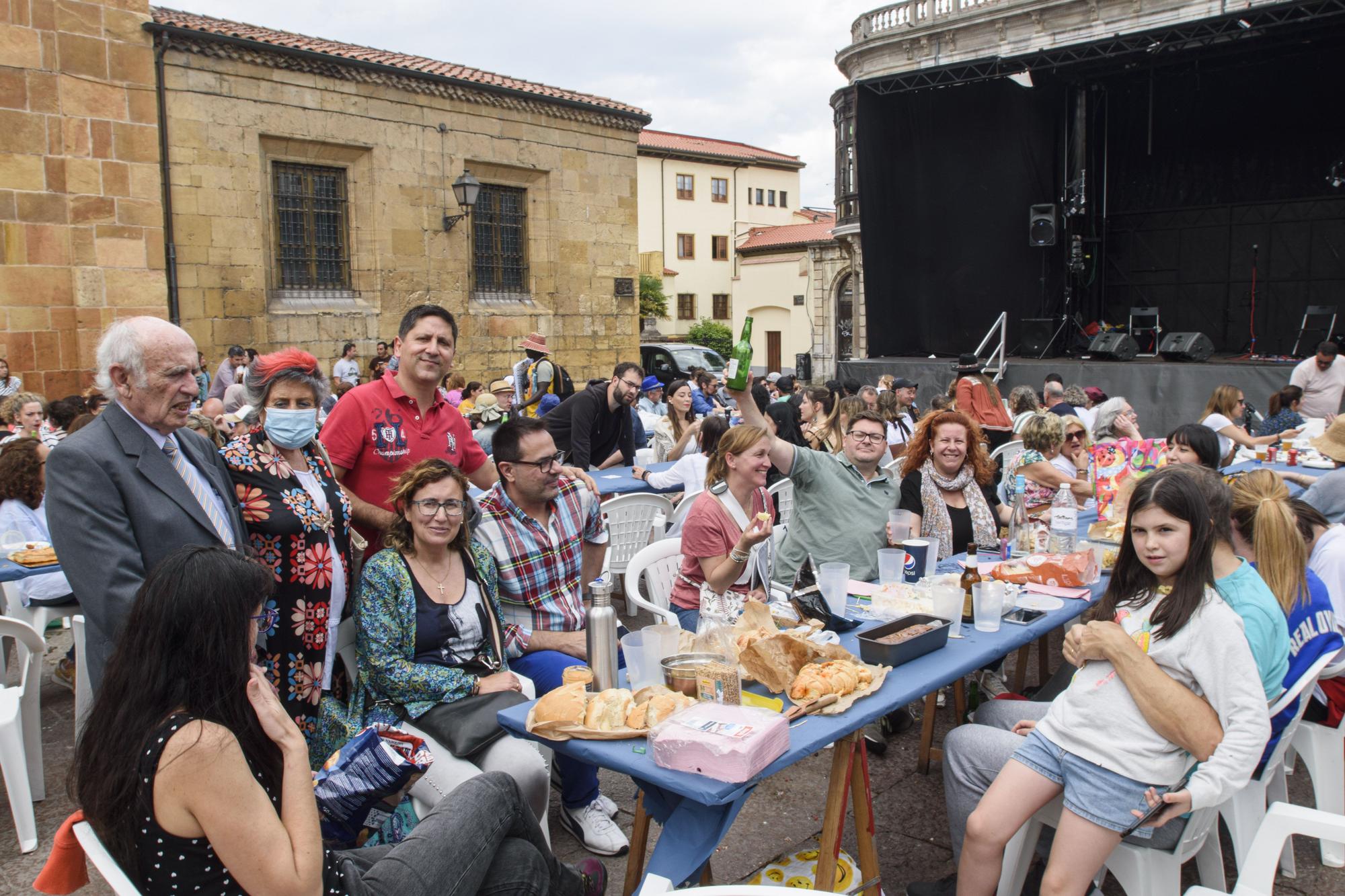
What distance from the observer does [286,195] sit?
14.4m

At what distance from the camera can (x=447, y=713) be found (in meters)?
2.82

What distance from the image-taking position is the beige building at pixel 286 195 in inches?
446

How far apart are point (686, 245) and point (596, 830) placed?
137 feet

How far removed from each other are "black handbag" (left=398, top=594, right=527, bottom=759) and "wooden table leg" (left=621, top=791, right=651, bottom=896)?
50 centimetres

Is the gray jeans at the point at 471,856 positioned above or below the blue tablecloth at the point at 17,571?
below

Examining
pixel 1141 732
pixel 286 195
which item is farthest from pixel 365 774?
pixel 286 195

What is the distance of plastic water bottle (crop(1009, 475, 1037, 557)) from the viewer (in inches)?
162

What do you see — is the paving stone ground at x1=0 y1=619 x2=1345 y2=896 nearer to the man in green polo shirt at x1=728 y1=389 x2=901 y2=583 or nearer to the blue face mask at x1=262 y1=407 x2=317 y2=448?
the man in green polo shirt at x1=728 y1=389 x2=901 y2=583

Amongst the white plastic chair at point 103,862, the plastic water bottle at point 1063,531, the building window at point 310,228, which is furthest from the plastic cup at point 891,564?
the building window at point 310,228

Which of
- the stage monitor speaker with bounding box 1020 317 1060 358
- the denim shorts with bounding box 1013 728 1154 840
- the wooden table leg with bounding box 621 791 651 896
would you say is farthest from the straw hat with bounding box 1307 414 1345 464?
the stage monitor speaker with bounding box 1020 317 1060 358

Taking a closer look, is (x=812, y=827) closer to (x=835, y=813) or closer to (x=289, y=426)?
(x=835, y=813)

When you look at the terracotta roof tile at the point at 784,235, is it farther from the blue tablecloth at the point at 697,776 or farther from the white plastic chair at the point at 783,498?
the blue tablecloth at the point at 697,776

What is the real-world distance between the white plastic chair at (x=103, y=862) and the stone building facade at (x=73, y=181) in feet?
37.0

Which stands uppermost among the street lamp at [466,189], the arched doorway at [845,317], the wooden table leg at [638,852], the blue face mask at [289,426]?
the street lamp at [466,189]
